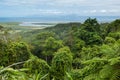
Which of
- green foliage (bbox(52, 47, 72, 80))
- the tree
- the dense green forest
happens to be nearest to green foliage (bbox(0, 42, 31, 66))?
the dense green forest

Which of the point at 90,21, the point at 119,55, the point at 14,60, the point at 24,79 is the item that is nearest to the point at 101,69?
the point at 119,55

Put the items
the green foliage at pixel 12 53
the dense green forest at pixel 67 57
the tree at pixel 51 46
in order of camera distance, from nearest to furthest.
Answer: the dense green forest at pixel 67 57
the green foliage at pixel 12 53
the tree at pixel 51 46

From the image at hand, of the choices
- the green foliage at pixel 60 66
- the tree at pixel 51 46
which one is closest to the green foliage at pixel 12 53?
the green foliage at pixel 60 66

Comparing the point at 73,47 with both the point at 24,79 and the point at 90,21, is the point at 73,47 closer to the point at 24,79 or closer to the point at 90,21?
the point at 90,21

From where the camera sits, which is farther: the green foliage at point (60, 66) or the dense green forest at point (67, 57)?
the green foliage at point (60, 66)

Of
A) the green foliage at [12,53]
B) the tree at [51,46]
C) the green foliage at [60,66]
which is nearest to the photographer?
the green foliage at [60,66]

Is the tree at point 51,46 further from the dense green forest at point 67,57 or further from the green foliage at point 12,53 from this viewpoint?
the green foliage at point 12,53

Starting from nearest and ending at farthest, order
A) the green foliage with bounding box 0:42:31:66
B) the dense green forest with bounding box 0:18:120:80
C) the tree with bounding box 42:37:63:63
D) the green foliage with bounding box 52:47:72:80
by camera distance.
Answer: the dense green forest with bounding box 0:18:120:80 → the green foliage with bounding box 52:47:72:80 → the green foliage with bounding box 0:42:31:66 → the tree with bounding box 42:37:63:63

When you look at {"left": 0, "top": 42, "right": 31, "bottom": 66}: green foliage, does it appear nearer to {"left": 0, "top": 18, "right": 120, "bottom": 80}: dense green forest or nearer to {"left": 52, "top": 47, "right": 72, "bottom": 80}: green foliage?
{"left": 0, "top": 18, "right": 120, "bottom": 80}: dense green forest
